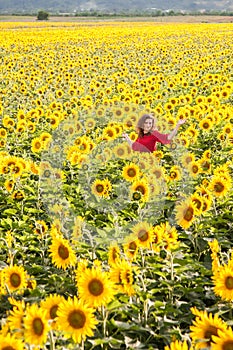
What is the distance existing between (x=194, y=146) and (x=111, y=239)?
4523 mm

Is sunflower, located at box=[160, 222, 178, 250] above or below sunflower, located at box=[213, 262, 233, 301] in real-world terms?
below

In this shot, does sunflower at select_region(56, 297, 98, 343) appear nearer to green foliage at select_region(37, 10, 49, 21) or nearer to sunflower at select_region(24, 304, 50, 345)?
sunflower at select_region(24, 304, 50, 345)

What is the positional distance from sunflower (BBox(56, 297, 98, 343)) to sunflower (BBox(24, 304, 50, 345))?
127 millimetres

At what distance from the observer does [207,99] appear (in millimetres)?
10539

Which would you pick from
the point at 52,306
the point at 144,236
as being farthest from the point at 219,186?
the point at 52,306

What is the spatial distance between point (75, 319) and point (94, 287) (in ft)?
1.04

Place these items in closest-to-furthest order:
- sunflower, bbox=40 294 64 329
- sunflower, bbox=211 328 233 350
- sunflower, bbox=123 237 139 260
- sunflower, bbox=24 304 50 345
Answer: sunflower, bbox=211 328 233 350 → sunflower, bbox=24 304 50 345 → sunflower, bbox=40 294 64 329 → sunflower, bbox=123 237 139 260

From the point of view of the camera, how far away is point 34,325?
2.72 m

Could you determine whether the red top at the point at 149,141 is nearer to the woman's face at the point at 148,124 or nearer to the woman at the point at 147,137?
the woman at the point at 147,137

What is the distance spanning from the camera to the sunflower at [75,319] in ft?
9.18

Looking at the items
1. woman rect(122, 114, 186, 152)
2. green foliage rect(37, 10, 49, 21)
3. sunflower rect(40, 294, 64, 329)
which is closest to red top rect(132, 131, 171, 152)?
woman rect(122, 114, 186, 152)

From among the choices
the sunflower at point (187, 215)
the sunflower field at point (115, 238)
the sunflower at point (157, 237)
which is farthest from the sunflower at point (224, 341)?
the sunflower at point (187, 215)

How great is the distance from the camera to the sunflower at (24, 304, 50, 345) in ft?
8.84

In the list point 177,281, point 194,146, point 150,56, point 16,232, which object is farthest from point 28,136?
point 150,56
